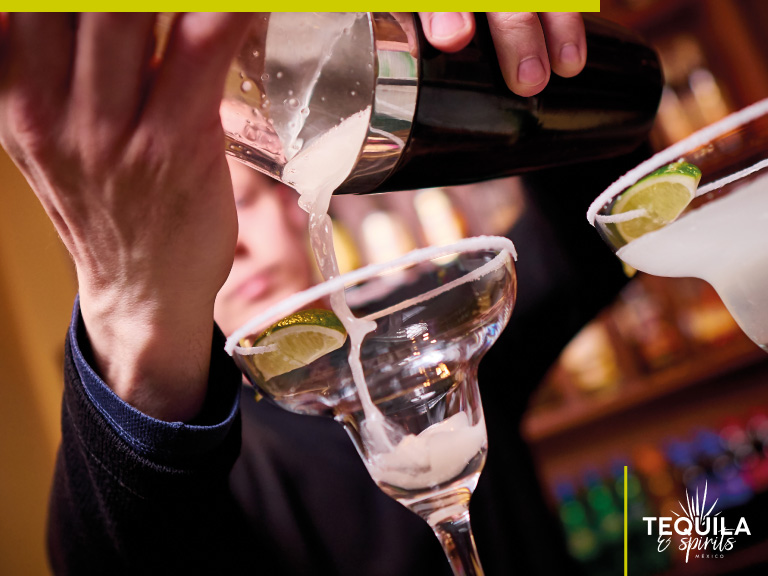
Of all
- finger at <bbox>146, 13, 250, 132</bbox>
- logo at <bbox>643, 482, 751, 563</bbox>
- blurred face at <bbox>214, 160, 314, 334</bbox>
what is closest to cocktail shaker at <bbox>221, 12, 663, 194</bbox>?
finger at <bbox>146, 13, 250, 132</bbox>

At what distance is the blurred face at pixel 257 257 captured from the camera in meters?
1.40

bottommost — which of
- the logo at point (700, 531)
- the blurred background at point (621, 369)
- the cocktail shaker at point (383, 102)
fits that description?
the logo at point (700, 531)

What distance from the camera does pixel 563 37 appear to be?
58 cm

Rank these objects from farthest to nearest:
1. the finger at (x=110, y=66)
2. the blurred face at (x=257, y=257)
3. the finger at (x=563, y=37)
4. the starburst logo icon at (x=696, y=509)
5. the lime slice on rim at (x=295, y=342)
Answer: the starburst logo icon at (x=696, y=509)
the blurred face at (x=257, y=257)
the finger at (x=563, y=37)
the lime slice on rim at (x=295, y=342)
the finger at (x=110, y=66)

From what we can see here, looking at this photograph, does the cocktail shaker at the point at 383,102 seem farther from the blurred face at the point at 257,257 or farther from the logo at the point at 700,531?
the logo at the point at 700,531

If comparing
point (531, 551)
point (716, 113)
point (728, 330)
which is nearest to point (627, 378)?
point (728, 330)

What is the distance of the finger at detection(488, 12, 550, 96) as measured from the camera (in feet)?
1.81

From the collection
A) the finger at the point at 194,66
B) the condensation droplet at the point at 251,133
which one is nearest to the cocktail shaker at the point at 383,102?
the condensation droplet at the point at 251,133

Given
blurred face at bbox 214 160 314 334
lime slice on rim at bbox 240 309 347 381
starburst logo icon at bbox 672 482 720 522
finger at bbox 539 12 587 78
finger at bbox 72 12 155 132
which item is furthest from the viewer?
starburst logo icon at bbox 672 482 720 522

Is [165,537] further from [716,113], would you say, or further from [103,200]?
[716,113]

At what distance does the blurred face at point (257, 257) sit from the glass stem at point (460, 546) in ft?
3.24

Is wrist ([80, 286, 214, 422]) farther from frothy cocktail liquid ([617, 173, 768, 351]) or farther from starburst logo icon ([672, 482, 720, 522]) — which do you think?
starburst logo icon ([672, 482, 720, 522])

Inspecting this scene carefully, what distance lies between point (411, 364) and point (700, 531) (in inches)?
79.9

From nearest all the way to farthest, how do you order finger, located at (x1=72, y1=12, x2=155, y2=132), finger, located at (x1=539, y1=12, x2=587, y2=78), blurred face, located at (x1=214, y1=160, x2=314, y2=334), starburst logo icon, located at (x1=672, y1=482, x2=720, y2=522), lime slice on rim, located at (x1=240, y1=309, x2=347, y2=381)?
finger, located at (x1=72, y1=12, x2=155, y2=132)
lime slice on rim, located at (x1=240, y1=309, x2=347, y2=381)
finger, located at (x1=539, y1=12, x2=587, y2=78)
blurred face, located at (x1=214, y1=160, x2=314, y2=334)
starburst logo icon, located at (x1=672, y1=482, x2=720, y2=522)
